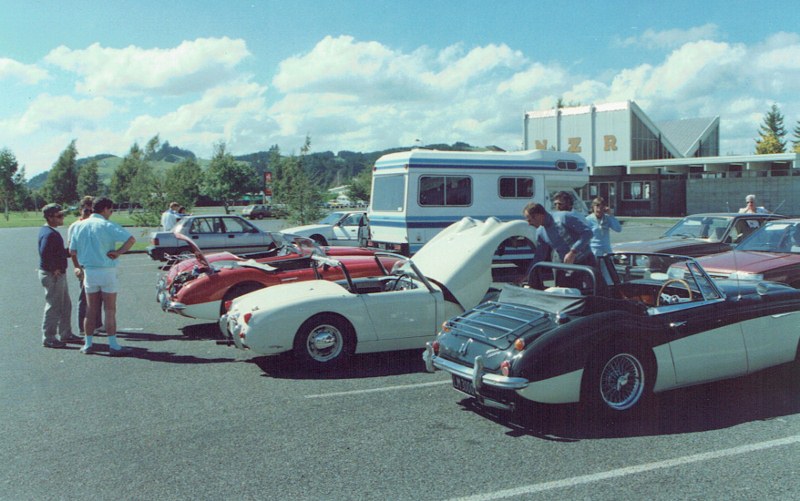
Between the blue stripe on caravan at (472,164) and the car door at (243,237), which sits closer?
the blue stripe on caravan at (472,164)

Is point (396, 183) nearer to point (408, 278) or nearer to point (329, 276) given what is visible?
point (329, 276)

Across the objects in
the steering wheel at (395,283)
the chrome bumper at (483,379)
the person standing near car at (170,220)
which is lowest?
the chrome bumper at (483,379)

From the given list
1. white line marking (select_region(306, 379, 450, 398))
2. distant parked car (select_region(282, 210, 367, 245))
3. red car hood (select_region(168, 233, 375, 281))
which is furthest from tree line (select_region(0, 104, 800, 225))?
white line marking (select_region(306, 379, 450, 398))

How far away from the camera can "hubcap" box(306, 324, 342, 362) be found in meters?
7.28

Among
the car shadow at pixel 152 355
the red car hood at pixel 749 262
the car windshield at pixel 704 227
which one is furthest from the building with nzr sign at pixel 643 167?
the car shadow at pixel 152 355

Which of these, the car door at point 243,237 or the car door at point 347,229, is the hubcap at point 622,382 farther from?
the car door at point 347,229

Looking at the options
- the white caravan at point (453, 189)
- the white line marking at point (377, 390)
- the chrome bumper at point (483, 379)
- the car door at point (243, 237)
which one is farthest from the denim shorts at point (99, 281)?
the car door at point (243, 237)

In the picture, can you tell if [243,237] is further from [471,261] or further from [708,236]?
[471,261]

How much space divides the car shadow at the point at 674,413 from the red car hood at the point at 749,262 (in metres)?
2.74

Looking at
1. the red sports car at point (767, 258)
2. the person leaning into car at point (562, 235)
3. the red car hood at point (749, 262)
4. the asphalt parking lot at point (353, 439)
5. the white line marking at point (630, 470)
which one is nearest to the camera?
the white line marking at point (630, 470)

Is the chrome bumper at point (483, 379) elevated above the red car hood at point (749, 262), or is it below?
below

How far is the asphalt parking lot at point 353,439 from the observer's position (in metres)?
4.38

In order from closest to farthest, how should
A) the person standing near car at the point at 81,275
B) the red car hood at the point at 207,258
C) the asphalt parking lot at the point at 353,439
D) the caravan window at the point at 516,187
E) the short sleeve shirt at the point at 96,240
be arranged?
the asphalt parking lot at the point at 353,439 < the short sleeve shirt at the point at 96,240 < the person standing near car at the point at 81,275 < the red car hood at the point at 207,258 < the caravan window at the point at 516,187

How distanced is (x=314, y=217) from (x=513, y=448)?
2046 centimetres
